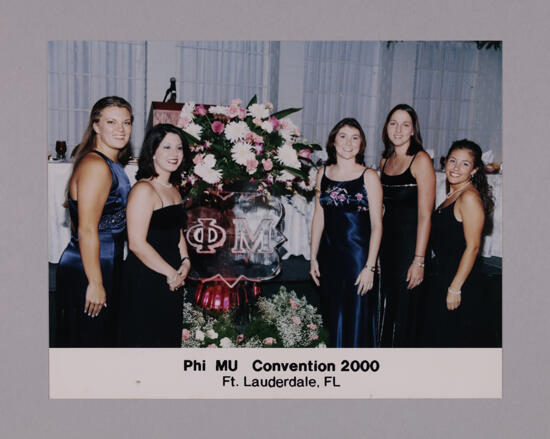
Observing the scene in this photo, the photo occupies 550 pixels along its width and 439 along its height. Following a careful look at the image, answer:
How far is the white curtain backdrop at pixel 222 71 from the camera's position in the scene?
247 cm

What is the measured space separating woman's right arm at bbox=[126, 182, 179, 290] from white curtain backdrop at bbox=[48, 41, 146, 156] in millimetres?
307

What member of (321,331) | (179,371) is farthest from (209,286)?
(321,331)

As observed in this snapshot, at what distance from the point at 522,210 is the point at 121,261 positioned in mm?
2054

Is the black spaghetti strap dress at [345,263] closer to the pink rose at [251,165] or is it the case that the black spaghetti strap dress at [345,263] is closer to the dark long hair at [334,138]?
the dark long hair at [334,138]

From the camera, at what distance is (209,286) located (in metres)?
2.48

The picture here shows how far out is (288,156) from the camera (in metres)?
2.28

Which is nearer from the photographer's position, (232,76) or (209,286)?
(209,286)

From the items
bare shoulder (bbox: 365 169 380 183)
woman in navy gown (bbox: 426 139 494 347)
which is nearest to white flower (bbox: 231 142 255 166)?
bare shoulder (bbox: 365 169 380 183)

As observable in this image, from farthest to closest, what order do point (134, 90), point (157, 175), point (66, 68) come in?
point (134, 90) < point (66, 68) < point (157, 175)

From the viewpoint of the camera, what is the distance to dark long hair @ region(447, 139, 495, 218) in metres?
2.38

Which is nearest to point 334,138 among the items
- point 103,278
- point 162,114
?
point 162,114

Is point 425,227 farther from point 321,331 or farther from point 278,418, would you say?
point 278,418

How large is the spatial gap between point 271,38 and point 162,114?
681 mm

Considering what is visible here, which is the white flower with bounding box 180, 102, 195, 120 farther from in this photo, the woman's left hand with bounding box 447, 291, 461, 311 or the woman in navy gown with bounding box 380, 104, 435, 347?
the woman's left hand with bounding box 447, 291, 461, 311
